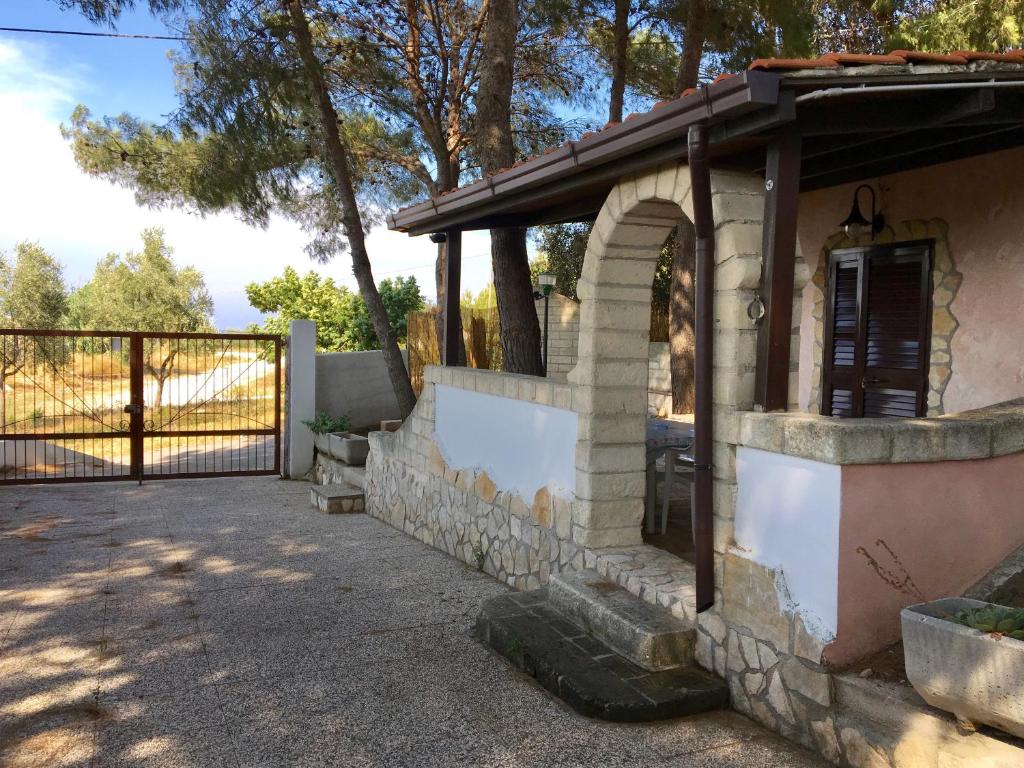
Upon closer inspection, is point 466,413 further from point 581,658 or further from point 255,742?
point 255,742

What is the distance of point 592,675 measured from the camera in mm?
3943

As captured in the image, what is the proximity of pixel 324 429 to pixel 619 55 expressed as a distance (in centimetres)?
666

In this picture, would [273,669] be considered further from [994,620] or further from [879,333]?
[879,333]

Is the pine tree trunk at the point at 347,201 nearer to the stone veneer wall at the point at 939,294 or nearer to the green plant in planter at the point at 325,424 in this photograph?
the green plant in planter at the point at 325,424

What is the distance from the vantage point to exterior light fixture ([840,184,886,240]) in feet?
19.7

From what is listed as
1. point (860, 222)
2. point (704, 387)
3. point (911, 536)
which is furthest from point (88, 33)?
point (911, 536)

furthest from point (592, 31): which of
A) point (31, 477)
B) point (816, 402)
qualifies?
point (31, 477)

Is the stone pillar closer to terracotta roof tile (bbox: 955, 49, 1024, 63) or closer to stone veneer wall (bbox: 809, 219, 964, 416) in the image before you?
stone veneer wall (bbox: 809, 219, 964, 416)

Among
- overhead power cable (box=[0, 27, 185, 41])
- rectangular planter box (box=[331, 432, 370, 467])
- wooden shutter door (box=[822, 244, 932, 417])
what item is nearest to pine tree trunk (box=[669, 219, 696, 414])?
rectangular planter box (box=[331, 432, 370, 467])

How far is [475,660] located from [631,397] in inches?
72.8

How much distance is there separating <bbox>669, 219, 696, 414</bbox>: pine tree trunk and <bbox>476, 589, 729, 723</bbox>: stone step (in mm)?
7257

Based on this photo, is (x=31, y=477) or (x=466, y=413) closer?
(x=466, y=413)

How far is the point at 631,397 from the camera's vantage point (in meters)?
5.11

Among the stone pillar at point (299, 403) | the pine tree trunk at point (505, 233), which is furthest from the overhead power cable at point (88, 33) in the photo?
the pine tree trunk at point (505, 233)
